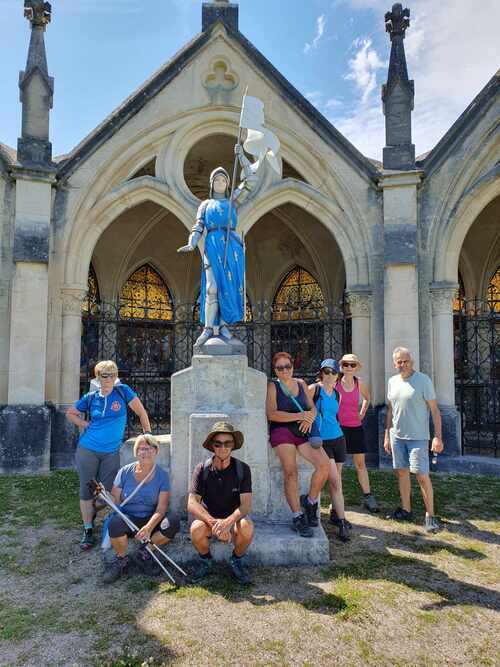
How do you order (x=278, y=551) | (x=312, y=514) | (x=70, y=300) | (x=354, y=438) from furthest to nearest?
(x=70, y=300), (x=354, y=438), (x=312, y=514), (x=278, y=551)

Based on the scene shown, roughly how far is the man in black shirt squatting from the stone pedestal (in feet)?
1.88

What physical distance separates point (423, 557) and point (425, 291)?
5.35 metres

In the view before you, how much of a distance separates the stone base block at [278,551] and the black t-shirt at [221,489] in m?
0.54

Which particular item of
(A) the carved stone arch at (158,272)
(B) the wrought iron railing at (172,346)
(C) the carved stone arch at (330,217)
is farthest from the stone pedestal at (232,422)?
(A) the carved stone arch at (158,272)

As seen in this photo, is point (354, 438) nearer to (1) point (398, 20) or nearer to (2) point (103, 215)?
(2) point (103, 215)

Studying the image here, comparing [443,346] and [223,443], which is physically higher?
[443,346]

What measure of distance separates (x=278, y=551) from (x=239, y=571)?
45 centimetres

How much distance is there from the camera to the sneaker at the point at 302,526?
3861 millimetres

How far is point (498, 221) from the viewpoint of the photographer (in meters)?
11.3

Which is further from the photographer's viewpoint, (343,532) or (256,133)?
(256,133)

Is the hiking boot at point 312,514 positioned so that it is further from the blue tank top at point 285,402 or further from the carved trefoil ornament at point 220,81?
the carved trefoil ornament at point 220,81

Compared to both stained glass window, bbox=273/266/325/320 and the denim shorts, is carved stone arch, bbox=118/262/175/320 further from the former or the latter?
the denim shorts

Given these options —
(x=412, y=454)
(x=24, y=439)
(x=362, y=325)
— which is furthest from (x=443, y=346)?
(x=24, y=439)

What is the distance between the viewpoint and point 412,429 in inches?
185
